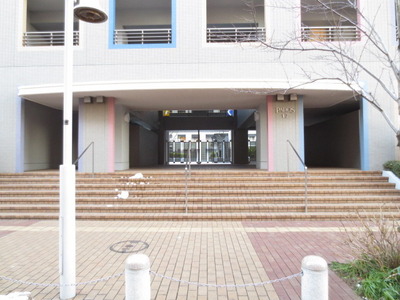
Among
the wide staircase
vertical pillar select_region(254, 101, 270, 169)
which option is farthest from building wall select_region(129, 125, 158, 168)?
vertical pillar select_region(254, 101, 270, 169)

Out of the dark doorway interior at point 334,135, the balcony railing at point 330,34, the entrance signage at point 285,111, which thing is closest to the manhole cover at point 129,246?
the balcony railing at point 330,34

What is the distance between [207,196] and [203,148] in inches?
594

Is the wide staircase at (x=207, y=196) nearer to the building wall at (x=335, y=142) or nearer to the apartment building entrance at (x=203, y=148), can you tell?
the building wall at (x=335, y=142)

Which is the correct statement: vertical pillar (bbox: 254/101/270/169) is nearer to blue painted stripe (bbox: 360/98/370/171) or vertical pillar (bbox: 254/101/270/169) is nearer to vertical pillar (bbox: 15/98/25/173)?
blue painted stripe (bbox: 360/98/370/171)

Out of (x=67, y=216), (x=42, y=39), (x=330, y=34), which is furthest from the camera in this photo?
(x=42, y=39)

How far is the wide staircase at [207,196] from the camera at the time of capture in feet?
26.7

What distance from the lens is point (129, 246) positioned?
5.73m

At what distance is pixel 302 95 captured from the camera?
37.5 feet

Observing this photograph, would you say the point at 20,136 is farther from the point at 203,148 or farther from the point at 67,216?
the point at 203,148

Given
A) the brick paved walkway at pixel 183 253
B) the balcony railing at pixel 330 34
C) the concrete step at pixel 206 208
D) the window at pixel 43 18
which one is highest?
the window at pixel 43 18

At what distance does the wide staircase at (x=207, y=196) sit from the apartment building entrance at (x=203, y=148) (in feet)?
42.1

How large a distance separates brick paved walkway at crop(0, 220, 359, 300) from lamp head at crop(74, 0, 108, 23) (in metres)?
3.65

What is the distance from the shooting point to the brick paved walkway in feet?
12.8

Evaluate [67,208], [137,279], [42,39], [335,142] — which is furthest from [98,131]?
[335,142]
